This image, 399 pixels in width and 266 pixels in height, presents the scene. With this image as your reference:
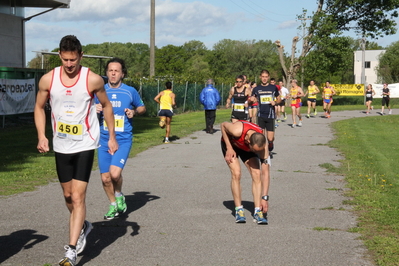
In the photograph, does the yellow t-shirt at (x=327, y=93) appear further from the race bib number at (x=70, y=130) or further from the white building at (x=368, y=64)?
the white building at (x=368, y=64)

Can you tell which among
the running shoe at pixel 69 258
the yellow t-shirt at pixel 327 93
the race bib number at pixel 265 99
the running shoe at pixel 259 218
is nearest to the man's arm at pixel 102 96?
the running shoe at pixel 69 258

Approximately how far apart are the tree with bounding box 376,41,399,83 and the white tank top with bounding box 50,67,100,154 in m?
88.3

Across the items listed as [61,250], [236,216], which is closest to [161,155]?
[236,216]

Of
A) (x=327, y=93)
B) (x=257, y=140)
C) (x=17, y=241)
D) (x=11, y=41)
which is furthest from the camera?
(x=327, y=93)

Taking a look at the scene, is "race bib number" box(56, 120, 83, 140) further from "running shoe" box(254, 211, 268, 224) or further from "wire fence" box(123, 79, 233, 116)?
"wire fence" box(123, 79, 233, 116)

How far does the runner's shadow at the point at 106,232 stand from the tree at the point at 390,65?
3405 inches

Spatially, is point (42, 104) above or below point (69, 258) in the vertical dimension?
above

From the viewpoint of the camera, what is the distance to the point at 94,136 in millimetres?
5293

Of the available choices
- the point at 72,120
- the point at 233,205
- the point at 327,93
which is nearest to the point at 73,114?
the point at 72,120

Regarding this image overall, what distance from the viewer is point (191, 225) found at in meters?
6.84

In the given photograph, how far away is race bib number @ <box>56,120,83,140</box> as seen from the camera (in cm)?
515

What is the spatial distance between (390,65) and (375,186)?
289 ft

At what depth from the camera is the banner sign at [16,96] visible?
20797mm

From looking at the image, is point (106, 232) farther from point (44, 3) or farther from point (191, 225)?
point (44, 3)
